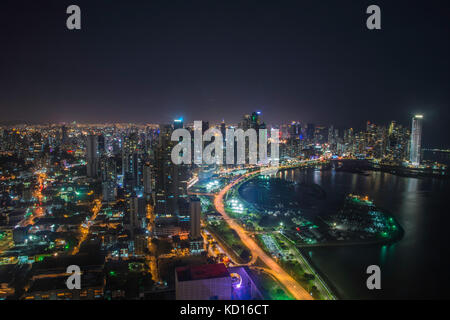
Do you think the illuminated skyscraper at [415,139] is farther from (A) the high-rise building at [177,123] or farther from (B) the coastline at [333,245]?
(A) the high-rise building at [177,123]

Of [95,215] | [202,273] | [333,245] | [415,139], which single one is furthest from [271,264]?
[415,139]

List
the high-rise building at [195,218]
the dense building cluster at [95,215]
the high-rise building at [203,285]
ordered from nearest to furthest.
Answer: the high-rise building at [203,285] → the dense building cluster at [95,215] → the high-rise building at [195,218]

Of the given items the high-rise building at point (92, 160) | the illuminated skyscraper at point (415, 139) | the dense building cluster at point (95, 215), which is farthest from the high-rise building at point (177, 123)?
the illuminated skyscraper at point (415, 139)

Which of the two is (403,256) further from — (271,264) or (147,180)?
(147,180)

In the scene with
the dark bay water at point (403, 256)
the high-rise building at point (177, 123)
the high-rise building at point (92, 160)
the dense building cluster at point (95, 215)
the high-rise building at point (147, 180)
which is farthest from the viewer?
the high-rise building at point (92, 160)

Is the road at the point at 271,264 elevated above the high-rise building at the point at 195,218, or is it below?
below
